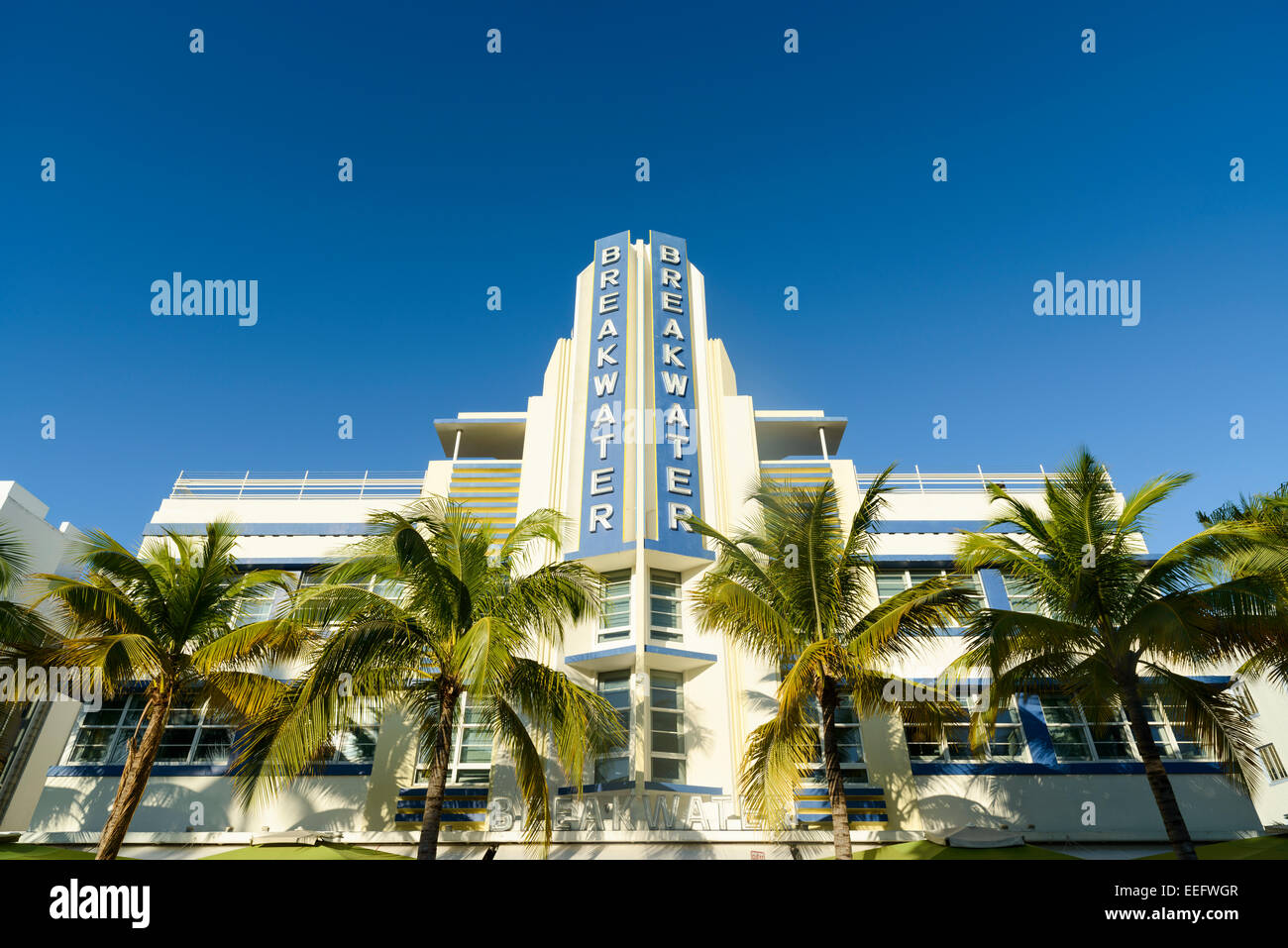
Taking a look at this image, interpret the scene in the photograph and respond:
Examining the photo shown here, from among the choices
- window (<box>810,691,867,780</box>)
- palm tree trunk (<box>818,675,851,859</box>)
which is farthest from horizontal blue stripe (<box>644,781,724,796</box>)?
palm tree trunk (<box>818,675,851,859</box>)

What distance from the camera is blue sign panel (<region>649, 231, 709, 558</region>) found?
2347 centimetres

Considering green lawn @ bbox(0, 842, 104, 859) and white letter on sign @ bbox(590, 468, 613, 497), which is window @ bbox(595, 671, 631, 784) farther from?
green lawn @ bbox(0, 842, 104, 859)

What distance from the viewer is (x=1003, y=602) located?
23812mm

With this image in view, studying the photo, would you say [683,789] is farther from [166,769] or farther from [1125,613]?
[166,769]

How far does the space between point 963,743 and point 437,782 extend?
1475 cm

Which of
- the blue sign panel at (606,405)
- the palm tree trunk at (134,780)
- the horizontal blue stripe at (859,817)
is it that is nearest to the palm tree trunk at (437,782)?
the palm tree trunk at (134,780)

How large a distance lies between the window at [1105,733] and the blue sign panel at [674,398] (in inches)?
435

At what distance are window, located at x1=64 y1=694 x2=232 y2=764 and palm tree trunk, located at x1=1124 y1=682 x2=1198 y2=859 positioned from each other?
2255 cm

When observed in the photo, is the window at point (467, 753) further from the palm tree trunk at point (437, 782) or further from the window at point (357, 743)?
the palm tree trunk at point (437, 782)

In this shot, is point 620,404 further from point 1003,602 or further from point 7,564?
point 7,564

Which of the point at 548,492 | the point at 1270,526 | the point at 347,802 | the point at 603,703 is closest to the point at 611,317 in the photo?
the point at 548,492

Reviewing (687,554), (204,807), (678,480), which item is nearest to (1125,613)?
(687,554)

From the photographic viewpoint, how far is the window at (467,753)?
2103 centimetres
